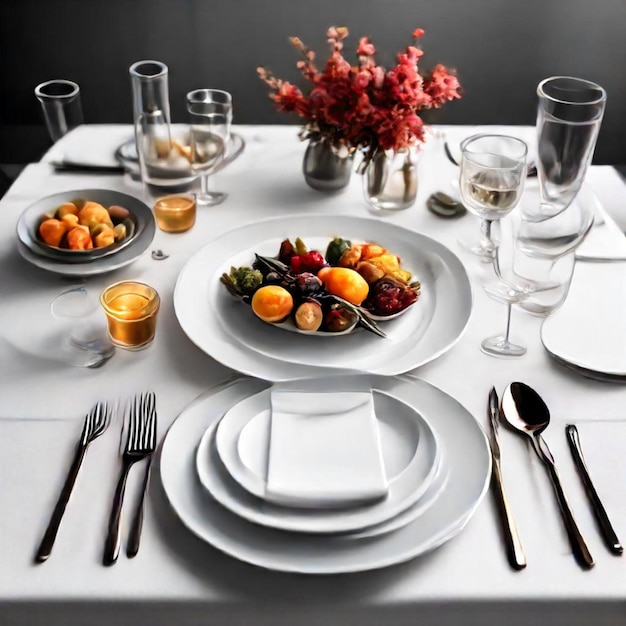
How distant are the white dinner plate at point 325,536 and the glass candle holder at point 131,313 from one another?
0.18 meters

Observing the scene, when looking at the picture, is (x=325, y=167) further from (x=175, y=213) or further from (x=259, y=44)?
(x=259, y=44)

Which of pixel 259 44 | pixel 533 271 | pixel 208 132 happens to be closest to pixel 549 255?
pixel 533 271

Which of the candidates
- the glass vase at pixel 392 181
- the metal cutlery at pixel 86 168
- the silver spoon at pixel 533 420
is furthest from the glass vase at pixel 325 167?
the silver spoon at pixel 533 420

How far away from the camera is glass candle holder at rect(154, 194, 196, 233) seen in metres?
1.30

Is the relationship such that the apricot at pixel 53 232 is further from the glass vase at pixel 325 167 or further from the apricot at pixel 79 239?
the glass vase at pixel 325 167

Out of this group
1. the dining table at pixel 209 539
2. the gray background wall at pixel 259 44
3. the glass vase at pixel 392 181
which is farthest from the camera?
the gray background wall at pixel 259 44

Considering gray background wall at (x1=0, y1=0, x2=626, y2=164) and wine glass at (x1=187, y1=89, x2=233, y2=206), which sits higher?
wine glass at (x1=187, y1=89, x2=233, y2=206)

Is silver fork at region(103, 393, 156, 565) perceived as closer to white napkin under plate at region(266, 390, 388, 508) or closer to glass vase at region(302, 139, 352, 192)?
white napkin under plate at region(266, 390, 388, 508)

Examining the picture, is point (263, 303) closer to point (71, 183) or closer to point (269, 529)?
point (269, 529)

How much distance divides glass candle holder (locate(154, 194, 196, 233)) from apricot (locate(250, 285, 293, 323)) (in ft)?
1.13

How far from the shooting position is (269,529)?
2.47ft

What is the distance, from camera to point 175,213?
1305 millimetres

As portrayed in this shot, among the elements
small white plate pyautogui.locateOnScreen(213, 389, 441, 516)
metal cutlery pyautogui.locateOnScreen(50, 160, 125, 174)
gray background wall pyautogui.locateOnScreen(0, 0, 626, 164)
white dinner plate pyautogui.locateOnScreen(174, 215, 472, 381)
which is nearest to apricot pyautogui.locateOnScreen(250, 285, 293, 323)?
white dinner plate pyautogui.locateOnScreen(174, 215, 472, 381)

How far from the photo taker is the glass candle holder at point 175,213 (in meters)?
1.30
